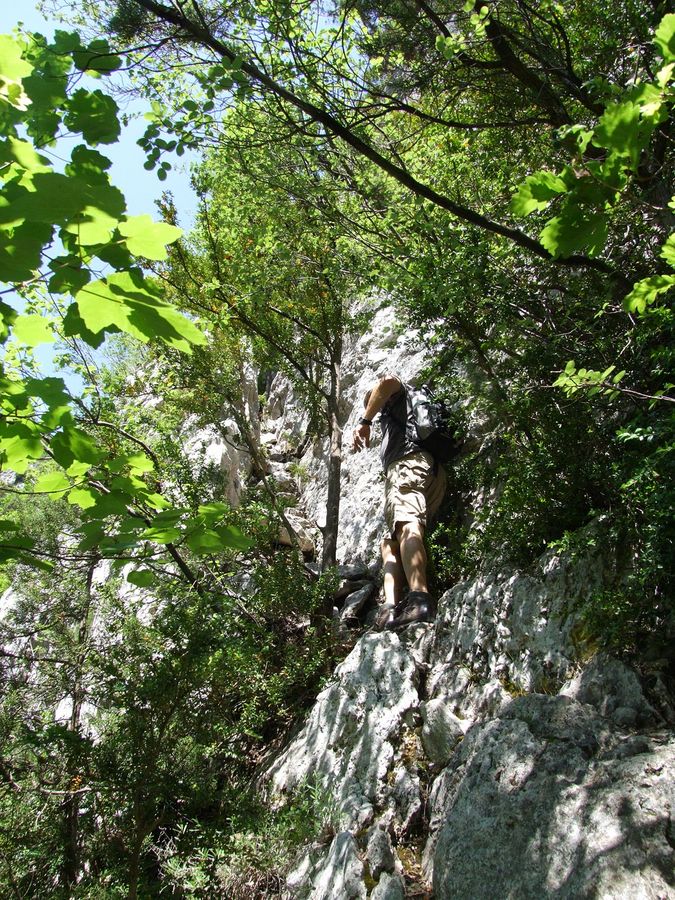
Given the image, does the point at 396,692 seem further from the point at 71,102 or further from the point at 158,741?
the point at 71,102

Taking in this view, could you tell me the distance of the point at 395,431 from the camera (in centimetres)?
626

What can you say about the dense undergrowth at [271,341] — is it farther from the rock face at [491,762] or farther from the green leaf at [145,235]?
the rock face at [491,762]

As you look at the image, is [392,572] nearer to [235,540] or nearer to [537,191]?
[235,540]

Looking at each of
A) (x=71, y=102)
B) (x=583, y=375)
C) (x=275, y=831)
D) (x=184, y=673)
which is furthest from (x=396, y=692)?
(x=71, y=102)

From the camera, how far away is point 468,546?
4922 millimetres

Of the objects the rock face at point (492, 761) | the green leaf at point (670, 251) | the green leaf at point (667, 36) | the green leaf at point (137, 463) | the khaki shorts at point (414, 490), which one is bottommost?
the rock face at point (492, 761)

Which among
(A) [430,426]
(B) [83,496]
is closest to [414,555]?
(A) [430,426]

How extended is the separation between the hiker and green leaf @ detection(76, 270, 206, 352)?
4036 mm

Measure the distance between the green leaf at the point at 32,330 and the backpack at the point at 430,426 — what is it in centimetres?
434

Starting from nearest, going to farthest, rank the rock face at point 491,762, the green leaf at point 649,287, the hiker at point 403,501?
the green leaf at point 649,287 → the rock face at point 491,762 → the hiker at point 403,501

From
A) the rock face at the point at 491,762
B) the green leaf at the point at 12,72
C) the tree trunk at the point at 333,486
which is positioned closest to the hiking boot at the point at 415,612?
the rock face at the point at 491,762

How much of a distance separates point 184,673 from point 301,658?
1440mm

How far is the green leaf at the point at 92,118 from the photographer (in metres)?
1.73

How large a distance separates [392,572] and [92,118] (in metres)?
4.65
